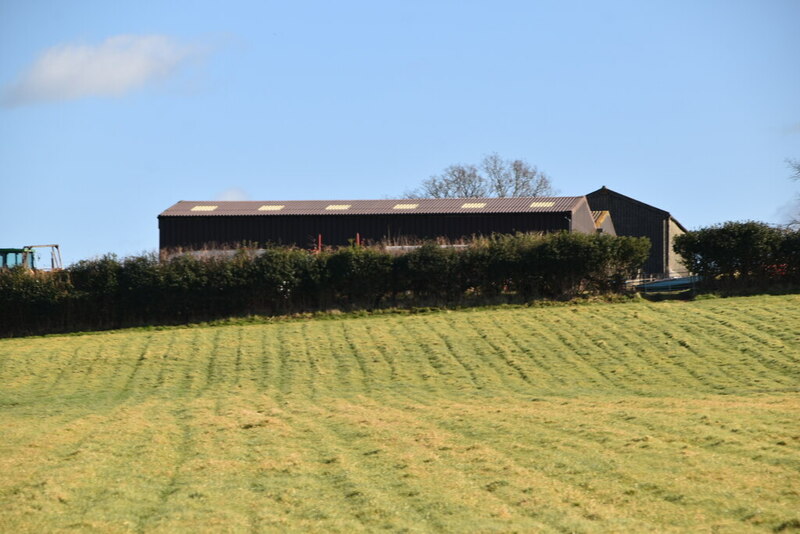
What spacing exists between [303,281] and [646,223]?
3797cm

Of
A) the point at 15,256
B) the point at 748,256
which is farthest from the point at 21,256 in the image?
the point at 748,256

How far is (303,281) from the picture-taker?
41656mm

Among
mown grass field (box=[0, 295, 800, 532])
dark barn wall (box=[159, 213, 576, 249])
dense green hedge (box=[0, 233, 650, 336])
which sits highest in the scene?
dark barn wall (box=[159, 213, 576, 249])

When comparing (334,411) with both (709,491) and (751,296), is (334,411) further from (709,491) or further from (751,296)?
(751,296)

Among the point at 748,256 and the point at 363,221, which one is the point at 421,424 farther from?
the point at 363,221

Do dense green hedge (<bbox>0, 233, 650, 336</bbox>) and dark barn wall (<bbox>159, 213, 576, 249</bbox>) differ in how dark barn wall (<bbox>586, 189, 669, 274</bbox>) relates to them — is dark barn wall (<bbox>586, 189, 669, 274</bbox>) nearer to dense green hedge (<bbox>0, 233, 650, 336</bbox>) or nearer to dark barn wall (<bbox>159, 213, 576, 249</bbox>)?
dark barn wall (<bbox>159, 213, 576, 249</bbox>)

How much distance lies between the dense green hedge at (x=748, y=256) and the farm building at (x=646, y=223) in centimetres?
Result: 2454

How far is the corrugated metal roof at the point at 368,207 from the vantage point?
5500 centimetres

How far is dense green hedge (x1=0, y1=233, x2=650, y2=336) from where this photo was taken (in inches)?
1609

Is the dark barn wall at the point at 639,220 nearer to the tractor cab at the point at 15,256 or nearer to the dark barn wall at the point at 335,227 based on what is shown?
the dark barn wall at the point at 335,227

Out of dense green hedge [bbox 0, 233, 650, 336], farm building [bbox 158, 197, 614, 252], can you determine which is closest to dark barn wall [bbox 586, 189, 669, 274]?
farm building [bbox 158, 197, 614, 252]

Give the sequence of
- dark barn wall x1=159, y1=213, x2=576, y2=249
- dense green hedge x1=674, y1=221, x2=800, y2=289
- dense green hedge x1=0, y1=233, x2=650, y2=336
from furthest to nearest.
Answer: dark barn wall x1=159, y1=213, x2=576, y2=249 → dense green hedge x1=674, y1=221, x2=800, y2=289 → dense green hedge x1=0, y1=233, x2=650, y2=336

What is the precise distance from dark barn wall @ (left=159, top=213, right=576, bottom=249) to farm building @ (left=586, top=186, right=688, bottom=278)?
14.6 m

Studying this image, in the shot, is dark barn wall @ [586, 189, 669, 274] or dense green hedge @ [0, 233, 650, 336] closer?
dense green hedge @ [0, 233, 650, 336]
